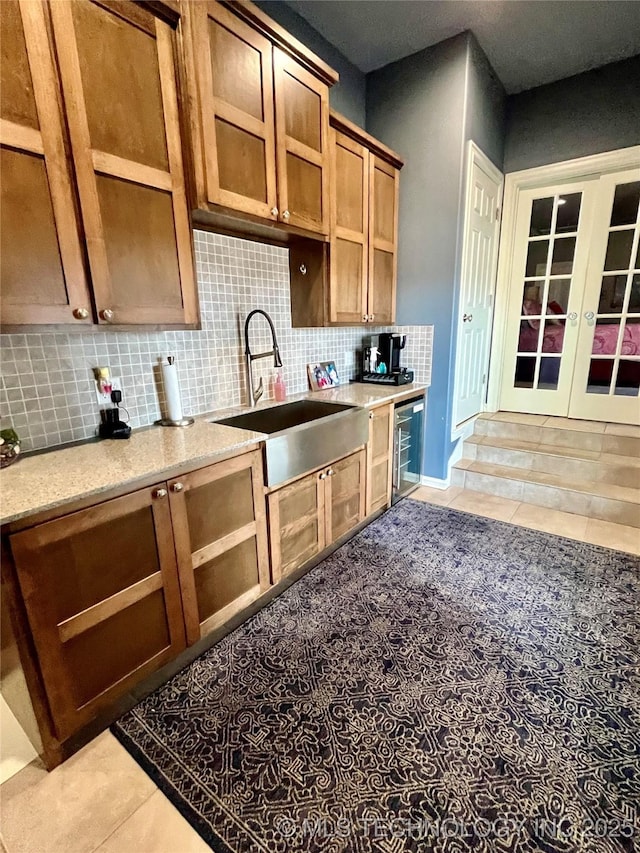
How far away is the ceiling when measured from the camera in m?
2.31

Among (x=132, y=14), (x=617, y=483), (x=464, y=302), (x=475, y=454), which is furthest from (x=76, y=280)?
(x=617, y=483)

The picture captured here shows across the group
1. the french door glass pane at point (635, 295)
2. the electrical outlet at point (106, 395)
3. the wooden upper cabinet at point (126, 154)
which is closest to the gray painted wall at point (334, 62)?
the wooden upper cabinet at point (126, 154)

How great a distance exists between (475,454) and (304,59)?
293 cm

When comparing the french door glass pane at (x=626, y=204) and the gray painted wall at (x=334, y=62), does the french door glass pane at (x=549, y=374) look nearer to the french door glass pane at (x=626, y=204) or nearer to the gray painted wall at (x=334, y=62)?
the french door glass pane at (x=626, y=204)

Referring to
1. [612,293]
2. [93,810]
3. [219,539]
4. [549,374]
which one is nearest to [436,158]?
[612,293]

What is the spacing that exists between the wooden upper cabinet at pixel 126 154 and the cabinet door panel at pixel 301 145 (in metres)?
0.55

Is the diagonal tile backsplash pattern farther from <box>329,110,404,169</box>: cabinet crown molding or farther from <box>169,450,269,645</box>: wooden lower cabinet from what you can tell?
<box>329,110,404,169</box>: cabinet crown molding

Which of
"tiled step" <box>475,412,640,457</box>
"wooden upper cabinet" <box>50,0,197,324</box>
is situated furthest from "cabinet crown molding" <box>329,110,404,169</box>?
"tiled step" <box>475,412,640,457</box>

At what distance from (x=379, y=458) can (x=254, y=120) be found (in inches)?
78.0

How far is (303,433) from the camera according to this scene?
6.37 ft

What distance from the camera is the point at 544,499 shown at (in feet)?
9.59

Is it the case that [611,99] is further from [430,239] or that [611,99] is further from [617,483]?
[617,483]

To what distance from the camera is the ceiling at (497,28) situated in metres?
2.31

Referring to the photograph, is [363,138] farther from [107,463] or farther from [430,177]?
[107,463]
